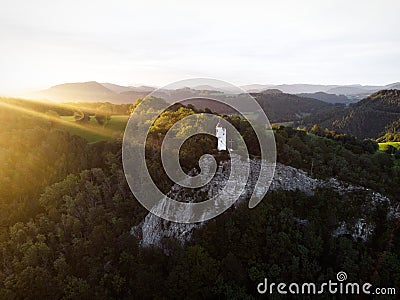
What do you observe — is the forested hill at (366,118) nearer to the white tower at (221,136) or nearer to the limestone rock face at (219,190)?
the limestone rock face at (219,190)

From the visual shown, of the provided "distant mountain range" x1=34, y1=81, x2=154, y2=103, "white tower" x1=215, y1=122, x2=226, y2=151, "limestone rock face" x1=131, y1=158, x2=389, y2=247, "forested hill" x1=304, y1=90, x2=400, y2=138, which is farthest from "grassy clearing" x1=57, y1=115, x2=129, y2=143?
"forested hill" x1=304, y1=90, x2=400, y2=138

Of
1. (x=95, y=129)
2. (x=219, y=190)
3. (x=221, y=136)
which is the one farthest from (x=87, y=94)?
(x=219, y=190)

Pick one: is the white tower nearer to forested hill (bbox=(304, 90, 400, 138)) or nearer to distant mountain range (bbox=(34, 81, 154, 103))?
distant mountain range (bbox=(34, 81, 154, 103))

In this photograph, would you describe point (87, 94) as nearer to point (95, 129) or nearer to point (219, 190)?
point (95, 129)

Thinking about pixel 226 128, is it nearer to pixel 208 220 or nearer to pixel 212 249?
pixel 208 220

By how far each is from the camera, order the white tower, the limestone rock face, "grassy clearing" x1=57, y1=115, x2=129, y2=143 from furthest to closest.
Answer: "grassy clearing" x1=57, y1=115, x2=129, y2=143
the white tower
the limestone rock face

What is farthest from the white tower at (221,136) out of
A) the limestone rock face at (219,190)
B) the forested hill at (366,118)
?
the forested hill at (366,118)

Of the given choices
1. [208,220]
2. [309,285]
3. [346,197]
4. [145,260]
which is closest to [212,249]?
[208,220]
